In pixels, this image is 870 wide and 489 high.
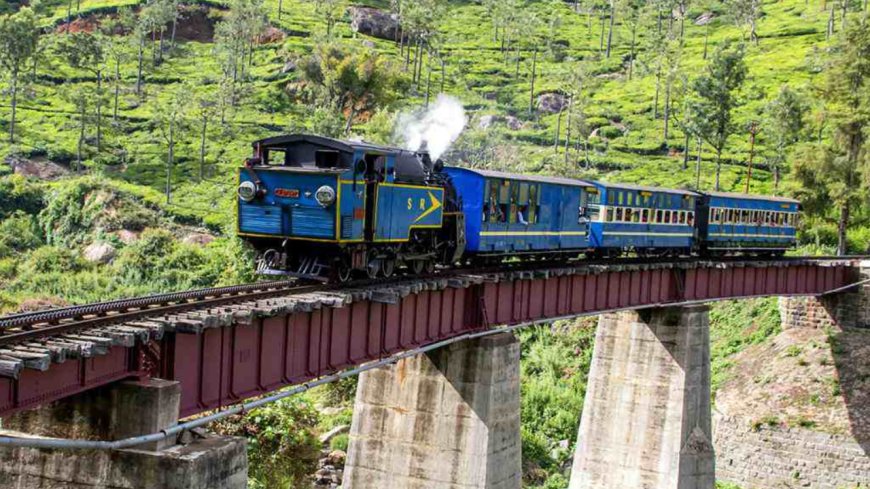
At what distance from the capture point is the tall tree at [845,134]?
57.8 meters

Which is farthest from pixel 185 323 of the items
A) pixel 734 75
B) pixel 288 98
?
pixel 288 98

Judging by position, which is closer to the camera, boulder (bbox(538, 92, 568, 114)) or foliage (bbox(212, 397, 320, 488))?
foliage (bbox(212, 397, 320, 488))

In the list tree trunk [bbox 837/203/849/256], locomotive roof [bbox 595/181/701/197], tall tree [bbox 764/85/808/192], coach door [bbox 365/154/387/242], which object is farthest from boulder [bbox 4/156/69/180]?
coach door [bbox 365/154/387/242]

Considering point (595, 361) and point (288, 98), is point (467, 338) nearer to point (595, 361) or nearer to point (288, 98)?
point (595, 361)

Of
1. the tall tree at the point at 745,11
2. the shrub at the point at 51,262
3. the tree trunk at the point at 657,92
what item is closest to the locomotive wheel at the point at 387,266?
the shrub at the point at 51,262

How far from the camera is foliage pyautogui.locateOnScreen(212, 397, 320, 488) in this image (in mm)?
33719

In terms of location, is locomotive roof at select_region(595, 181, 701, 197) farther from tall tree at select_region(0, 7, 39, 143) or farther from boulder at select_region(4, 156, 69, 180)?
tall tree at select_region(0, 7, 39, 143)

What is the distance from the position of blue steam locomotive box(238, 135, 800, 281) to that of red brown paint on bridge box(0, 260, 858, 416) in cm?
116

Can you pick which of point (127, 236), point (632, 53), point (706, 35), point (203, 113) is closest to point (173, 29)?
point (203, 113)

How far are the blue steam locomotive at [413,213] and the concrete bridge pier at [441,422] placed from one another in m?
2.87

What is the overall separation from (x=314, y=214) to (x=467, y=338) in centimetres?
779

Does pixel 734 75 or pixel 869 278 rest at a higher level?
pixel 734 75

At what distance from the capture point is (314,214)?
2131cm

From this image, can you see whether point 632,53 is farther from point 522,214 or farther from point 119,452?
point 119,452
